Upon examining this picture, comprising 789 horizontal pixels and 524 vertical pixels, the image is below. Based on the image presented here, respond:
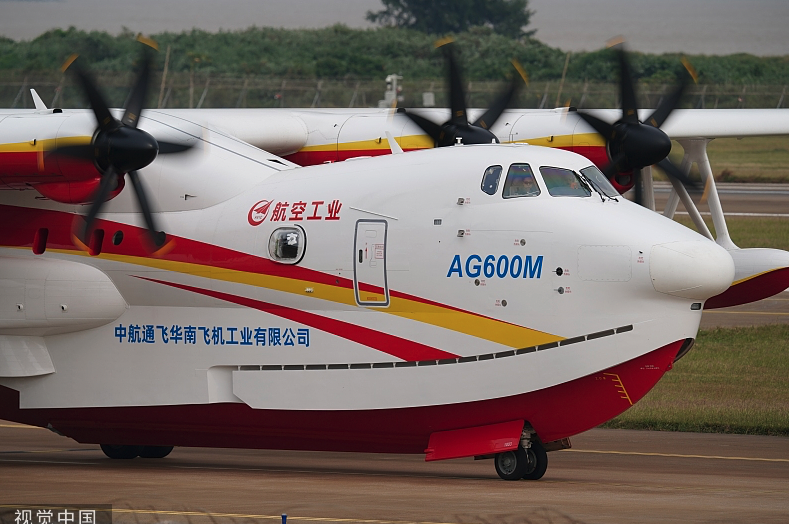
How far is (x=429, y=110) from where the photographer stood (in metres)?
21.3

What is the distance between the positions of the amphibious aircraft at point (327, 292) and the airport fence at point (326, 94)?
43.7m

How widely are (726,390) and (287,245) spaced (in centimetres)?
1076

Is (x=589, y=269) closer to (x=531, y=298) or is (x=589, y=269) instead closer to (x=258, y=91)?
(x=531, y=298)

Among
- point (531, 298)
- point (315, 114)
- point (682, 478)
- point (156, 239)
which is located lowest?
point (682, 478)

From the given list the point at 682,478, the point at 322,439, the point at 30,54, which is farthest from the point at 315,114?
the point at 30,54

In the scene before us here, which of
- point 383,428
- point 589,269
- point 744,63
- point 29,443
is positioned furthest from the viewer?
point 744,63

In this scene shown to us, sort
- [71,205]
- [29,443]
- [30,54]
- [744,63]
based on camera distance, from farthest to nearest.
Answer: [744,63], [30,54], [29,443], [71,205]

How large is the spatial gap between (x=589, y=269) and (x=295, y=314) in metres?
3.71

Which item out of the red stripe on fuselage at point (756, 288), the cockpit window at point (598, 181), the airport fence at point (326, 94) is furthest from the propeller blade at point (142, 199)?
the airport fence at point (326, 94)

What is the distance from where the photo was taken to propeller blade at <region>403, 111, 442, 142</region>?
18.0m

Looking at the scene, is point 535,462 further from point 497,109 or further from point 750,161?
point 750,161

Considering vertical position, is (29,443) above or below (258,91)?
below

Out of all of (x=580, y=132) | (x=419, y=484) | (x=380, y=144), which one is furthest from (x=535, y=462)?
(x=380, y=144)

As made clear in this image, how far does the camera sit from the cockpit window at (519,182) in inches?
587
